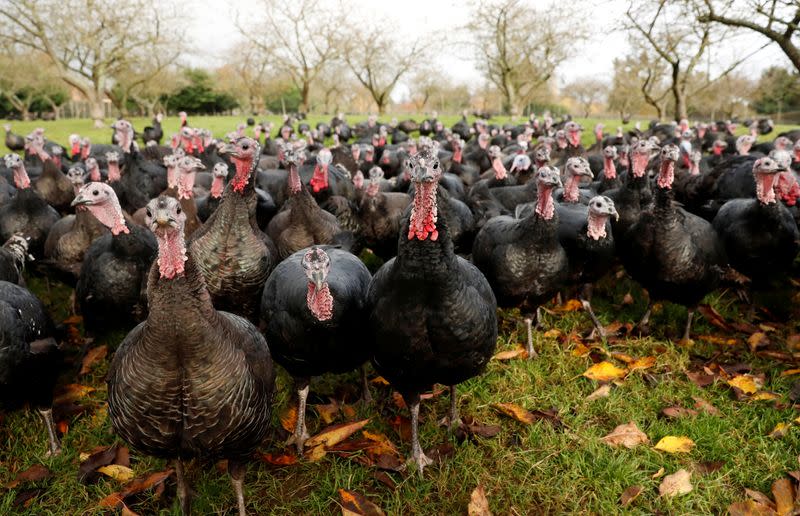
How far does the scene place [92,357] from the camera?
452cm

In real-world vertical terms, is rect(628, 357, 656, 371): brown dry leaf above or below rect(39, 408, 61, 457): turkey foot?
above

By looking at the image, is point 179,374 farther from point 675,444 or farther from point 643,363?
point 643,363

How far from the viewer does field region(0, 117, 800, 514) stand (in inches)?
122

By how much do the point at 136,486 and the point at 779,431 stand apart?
4.45 m

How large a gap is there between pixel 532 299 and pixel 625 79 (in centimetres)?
4098

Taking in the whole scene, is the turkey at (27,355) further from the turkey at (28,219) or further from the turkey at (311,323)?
the turkey at (28,219)

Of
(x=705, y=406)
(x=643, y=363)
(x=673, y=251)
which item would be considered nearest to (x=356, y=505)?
(x=705, y=406)

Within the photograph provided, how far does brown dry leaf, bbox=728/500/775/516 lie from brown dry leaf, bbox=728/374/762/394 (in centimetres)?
134

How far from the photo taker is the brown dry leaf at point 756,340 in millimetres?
4613

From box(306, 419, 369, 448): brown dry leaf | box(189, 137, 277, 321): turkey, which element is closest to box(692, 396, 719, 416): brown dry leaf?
box(306, 419, 369, 448): brown dry leaf

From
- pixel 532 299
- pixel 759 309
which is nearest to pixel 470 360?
pixel 532 299

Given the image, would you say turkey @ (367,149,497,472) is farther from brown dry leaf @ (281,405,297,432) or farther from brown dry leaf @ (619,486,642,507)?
brown dry leaf @ (619,486,642,507)

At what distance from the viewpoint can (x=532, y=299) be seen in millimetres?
4602

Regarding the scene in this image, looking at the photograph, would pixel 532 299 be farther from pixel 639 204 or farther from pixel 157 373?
pixel 157 373
